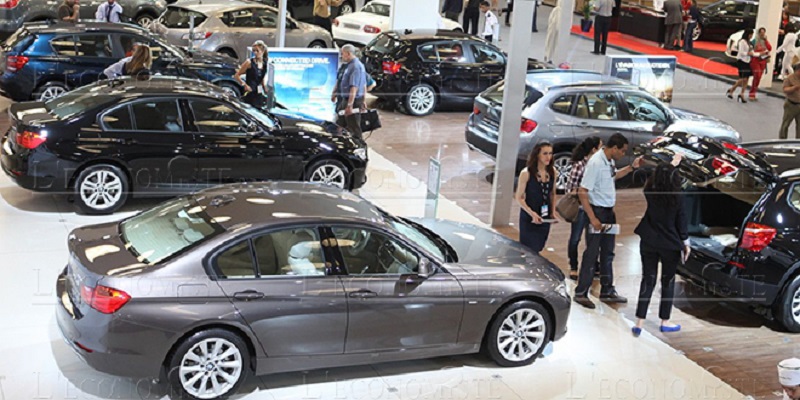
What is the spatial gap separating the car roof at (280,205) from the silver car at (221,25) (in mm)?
12111

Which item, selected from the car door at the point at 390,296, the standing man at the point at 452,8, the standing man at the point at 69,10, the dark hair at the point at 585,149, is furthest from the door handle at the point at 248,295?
the standing man at the point at 452,8

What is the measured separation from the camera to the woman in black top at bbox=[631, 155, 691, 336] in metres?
8.97

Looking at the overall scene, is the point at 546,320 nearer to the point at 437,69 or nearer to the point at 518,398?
the point at 518,398

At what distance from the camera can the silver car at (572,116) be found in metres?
13.7

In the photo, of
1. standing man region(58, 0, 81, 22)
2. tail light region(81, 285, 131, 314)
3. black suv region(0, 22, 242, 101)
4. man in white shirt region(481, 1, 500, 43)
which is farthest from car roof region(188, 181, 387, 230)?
man in white shirt region(481, 1, 500, 43)

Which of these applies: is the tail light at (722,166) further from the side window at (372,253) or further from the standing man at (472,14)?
the standing man at (472,14)

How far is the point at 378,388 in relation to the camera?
7898 millimetres

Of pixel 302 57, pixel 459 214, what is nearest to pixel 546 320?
pixel 459 214

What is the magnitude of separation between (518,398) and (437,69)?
428 inches

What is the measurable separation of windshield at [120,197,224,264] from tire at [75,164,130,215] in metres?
3.37

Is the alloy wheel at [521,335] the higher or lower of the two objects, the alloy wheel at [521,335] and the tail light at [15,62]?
the lower

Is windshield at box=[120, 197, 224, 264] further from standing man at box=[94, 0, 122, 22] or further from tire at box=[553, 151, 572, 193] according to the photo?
standing man at box=[94, 0, 122, 22]

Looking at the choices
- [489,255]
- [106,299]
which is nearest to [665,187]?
[489,255]

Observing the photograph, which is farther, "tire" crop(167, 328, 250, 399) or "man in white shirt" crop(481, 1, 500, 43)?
"man in white shirt" crop(481, 1, 500, 43)
